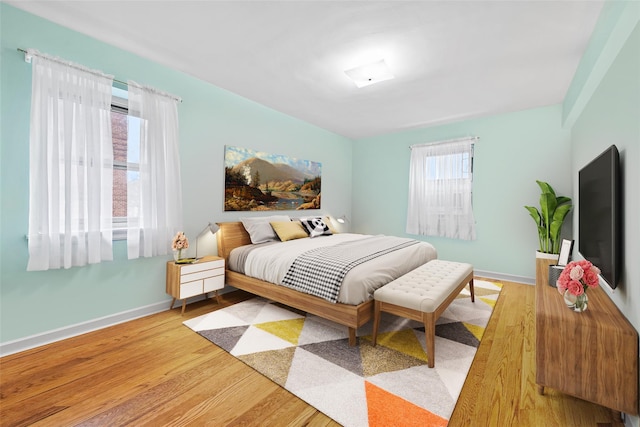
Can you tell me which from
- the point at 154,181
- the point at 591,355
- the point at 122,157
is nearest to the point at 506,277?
the point at 591,355

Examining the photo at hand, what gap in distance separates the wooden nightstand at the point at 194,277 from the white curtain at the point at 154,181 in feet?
0.88

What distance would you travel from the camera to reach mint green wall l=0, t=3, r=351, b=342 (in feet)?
6.84

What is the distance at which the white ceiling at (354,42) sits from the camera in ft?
6.68

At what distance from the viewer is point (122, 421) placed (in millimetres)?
1485

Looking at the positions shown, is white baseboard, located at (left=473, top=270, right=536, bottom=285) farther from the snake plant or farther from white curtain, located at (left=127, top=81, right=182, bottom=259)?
white curtain, located at (left=127, top=81, right=182, bottom=259)

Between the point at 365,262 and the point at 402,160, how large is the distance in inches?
131

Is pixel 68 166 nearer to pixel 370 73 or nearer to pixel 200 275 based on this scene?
pixel 200 275

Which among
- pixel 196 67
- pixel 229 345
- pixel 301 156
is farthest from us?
pixel 301 156

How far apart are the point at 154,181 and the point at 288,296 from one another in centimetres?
179

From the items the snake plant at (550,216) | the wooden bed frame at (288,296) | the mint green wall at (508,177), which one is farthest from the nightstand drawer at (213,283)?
the snake plant at (550,216)

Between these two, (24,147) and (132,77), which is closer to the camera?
(24,147)

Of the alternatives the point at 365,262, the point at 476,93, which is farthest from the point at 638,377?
the point at 476,93

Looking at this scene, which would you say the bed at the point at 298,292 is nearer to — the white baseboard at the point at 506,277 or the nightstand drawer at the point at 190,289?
the nightstand drawer at the point at 190,289

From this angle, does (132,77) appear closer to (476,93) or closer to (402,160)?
(476,93)
